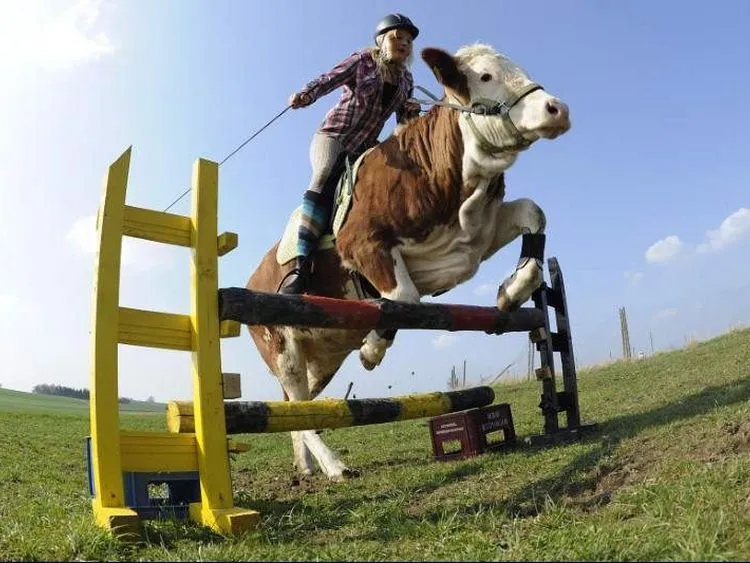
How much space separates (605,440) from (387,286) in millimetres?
→ 1604

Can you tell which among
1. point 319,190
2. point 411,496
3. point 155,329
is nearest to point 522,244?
point 319,190

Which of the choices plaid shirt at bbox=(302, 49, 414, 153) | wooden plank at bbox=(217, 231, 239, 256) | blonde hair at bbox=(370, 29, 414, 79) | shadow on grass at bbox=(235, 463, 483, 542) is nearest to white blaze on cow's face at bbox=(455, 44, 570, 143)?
blonde hair at bbox=(370, 29, 414, 79)

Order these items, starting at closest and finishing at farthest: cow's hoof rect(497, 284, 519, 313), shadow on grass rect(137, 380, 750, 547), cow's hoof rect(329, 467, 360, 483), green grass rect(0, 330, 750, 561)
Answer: green grass rect(0, 330, 750, 561), shadow on grass rect(137, 380, 750, 547), cow's hoof rect(497, 284, 519, 313), cow's hoof rect(329, 467, 360, 483)

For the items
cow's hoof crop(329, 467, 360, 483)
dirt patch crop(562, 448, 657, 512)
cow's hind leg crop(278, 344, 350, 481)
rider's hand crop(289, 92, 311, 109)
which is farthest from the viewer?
cow's hind leg crop(278, 344, 350, 481)

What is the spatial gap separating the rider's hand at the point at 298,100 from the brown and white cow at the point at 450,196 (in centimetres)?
53

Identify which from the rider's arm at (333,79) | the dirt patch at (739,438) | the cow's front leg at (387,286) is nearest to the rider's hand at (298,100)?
the rider's arm at (333,79)

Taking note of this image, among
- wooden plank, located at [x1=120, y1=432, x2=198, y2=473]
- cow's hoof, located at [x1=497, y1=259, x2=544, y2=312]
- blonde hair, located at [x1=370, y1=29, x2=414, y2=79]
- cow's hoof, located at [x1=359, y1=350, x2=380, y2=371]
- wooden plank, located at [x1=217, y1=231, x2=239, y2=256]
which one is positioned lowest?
wooden plank, located at [x1=120, y1=432, x2=198, y2=473]

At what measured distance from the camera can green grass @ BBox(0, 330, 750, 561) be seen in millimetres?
1980

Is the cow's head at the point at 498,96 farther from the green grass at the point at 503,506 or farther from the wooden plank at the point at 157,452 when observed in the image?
the wooden plank at the point at 157,452

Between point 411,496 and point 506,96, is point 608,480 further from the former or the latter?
point 506,96

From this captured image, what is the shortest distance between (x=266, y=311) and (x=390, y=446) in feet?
12.3

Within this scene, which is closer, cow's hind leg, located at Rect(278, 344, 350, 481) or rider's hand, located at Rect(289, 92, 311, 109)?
rider's hand, located at Rect(289, 92, 311, 109)

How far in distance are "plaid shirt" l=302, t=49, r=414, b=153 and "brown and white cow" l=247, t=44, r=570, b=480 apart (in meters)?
0.43

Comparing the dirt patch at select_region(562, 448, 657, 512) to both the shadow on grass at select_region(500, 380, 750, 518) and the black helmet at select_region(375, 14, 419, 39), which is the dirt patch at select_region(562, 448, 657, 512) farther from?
the black helmet at select_region(375, 14, 419, 39)
